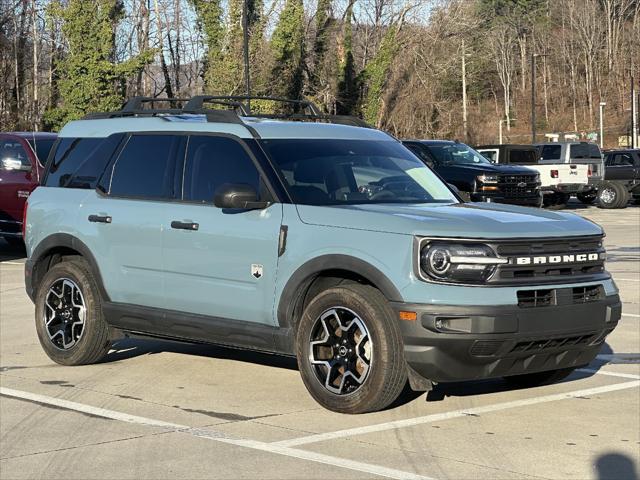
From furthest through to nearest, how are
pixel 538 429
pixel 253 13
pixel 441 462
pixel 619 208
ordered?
1. pixel 253 13
2. pixel 619 208
3. pixel 538 429
4. pixel 441 462

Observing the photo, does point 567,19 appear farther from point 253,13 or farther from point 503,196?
point 503,196

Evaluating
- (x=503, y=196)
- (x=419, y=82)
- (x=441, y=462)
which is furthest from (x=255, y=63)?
(x=441, y=462)

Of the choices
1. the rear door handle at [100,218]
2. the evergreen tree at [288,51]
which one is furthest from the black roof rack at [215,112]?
the evergreen tree at [288,51]

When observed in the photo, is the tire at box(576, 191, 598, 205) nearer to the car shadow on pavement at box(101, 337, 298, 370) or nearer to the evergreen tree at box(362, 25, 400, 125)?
the car shadow on pavement at box(101, 337, 298, 370)

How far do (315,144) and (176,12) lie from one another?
6397 cm

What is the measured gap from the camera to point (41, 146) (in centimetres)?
1841

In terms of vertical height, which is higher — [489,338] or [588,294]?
[588,294]

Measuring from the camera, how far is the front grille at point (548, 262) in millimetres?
6605

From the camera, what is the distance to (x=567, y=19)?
382 feet

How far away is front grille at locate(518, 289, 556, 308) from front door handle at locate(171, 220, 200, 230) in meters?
2.32

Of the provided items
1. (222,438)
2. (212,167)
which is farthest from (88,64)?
(222,438)

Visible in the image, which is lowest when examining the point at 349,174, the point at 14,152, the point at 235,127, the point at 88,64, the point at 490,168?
the point at 490,168

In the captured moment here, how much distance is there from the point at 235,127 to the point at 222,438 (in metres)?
2.42

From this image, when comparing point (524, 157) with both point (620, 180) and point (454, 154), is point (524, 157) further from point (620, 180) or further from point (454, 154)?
point (454, 154)
